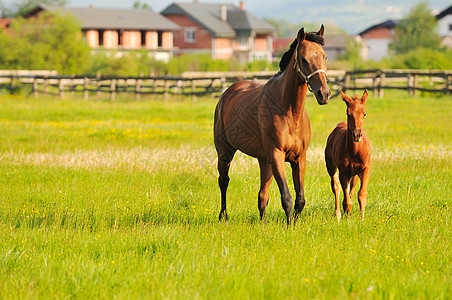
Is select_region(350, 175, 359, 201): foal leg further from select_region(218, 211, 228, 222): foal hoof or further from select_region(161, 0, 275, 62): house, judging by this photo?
select_region(161, 0, 275, 62): house

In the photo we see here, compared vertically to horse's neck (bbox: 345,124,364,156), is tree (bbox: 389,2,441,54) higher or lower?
higher

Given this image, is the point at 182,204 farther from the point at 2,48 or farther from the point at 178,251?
the point at 2,48

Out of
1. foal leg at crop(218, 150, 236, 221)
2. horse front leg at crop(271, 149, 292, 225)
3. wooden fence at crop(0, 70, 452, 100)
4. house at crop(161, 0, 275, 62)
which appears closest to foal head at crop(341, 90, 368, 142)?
horse front leg at crop(271, 149, 292, 225)

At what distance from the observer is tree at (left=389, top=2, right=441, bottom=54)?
66062mm

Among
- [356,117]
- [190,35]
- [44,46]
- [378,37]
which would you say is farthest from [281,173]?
[378,37]

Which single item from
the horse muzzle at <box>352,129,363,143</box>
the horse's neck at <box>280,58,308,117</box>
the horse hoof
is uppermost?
the horse's neck at <box>280,58,308,117</box>

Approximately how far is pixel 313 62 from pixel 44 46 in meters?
50.7

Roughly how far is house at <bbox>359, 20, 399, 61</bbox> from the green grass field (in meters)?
102

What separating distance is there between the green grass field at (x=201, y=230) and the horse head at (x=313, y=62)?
1.49 metres

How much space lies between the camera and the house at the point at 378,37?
11200 cm

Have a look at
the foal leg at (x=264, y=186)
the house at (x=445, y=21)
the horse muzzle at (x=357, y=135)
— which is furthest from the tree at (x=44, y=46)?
the house at (x=445, y=21)

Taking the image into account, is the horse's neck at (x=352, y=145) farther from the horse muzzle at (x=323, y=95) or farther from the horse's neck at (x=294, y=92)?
the horse muzzle at (x=323, y=95)

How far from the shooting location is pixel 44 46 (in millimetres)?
53438

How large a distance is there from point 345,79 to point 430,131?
14.8 meters
